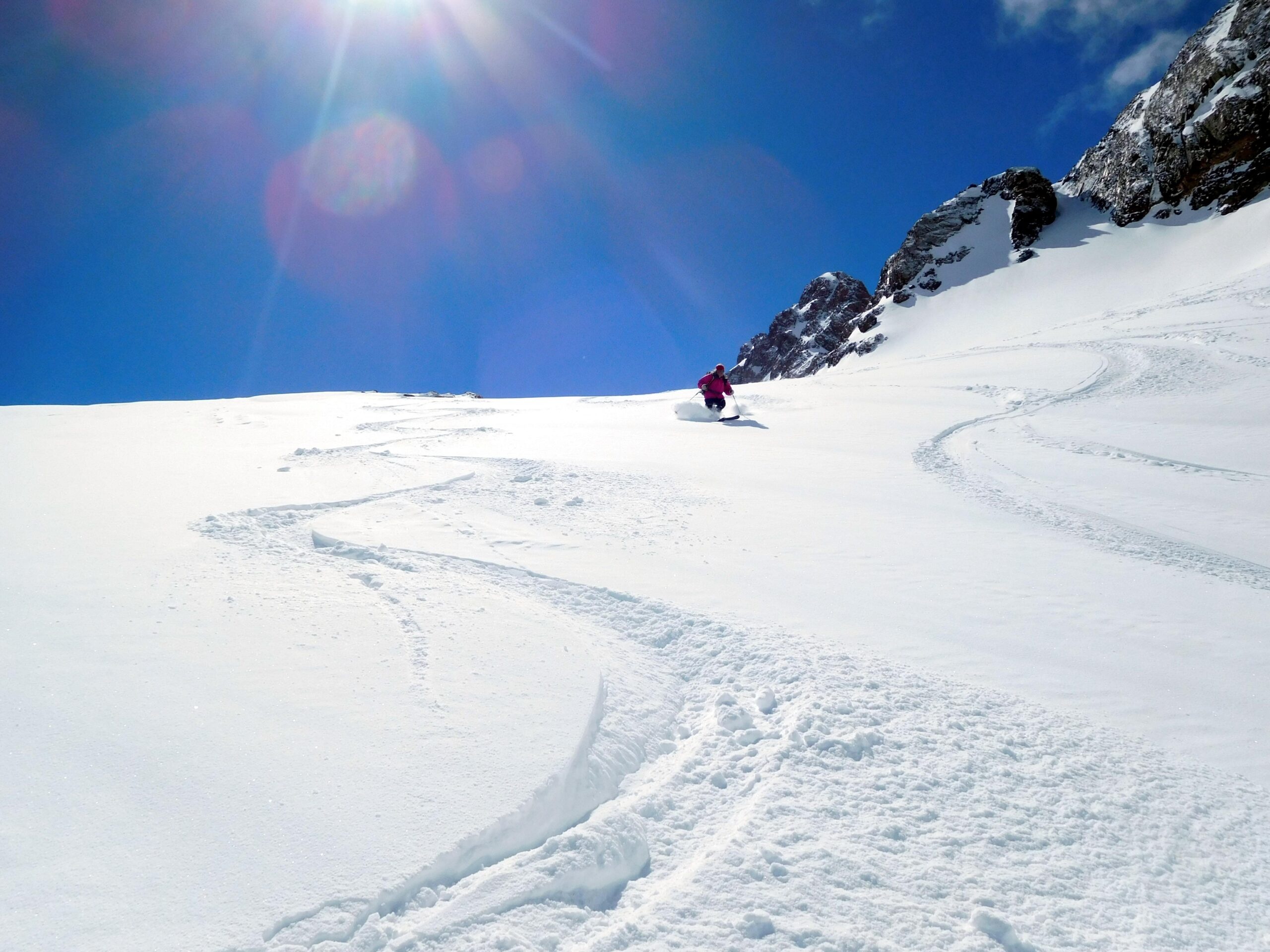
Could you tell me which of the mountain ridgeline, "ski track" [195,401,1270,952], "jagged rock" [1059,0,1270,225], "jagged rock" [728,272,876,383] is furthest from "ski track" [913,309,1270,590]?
"jagged rock" [728,272,876,383]

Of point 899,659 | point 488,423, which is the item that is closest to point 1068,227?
point 488,423

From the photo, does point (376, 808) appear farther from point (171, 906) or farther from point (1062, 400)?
point (1062, 400)

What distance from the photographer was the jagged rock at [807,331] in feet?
256

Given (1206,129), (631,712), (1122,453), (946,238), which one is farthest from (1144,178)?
(631,712)

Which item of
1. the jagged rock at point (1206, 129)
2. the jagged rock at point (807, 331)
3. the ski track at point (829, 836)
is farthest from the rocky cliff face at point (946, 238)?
the ski track at point (829, 836)

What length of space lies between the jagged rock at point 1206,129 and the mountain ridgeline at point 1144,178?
7 centimetres

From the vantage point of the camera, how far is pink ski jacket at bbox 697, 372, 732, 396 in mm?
12883

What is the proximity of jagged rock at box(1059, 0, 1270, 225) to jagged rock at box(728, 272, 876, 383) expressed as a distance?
29.4 meters

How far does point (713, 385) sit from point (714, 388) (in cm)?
7

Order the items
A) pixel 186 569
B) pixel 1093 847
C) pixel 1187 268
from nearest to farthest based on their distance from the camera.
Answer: pixel 1093 847 → pixel 186 569 → pixel 1187 268

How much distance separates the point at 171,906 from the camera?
1.80 m

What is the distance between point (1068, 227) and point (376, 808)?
6250cm

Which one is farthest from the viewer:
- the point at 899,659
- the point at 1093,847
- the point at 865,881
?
the point at 899,659

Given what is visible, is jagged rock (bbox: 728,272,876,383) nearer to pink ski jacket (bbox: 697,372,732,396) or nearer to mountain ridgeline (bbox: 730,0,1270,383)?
mountain ridgeline (bbox: 730,0,1270,383)
